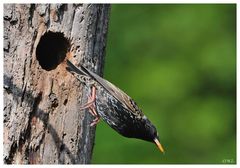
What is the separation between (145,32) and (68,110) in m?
5.54

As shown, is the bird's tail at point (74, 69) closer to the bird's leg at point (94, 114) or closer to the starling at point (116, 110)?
the starling at point (116, 110)

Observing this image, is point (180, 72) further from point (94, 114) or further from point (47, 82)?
point (47, 82)

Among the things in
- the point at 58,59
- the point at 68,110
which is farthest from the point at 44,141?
the point at 58,59

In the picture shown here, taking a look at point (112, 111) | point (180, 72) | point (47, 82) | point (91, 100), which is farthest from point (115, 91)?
point (180, 72)

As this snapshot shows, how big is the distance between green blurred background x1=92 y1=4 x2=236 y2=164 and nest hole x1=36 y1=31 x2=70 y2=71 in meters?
4.62

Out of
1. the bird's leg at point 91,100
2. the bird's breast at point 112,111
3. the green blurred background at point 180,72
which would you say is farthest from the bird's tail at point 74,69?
the green blurred background at point 180,72

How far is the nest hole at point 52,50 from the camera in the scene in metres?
6.23

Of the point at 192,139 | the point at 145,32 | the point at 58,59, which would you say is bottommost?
the point at 192,139

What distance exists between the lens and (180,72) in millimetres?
11430

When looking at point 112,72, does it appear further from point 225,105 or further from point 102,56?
point 102,56

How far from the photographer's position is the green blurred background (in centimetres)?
1117

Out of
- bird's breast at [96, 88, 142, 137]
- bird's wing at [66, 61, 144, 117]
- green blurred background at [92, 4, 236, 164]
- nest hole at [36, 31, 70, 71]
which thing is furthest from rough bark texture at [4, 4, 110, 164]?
green blurred background at [92, 4, 236, 164]

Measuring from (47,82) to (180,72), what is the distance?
5.52m

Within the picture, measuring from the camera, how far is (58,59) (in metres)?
6.37
